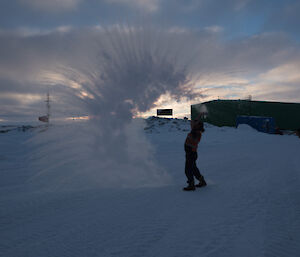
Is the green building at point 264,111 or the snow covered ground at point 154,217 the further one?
the green building at point 264,111

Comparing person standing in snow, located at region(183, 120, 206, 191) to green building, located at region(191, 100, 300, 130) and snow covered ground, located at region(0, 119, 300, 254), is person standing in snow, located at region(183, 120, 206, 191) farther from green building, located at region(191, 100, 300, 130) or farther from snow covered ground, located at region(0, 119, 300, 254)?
green building, located at region(191, 100, 300, 130)

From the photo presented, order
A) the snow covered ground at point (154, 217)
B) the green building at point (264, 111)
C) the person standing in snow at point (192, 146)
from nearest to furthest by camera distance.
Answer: the snow covered ground at point (154, 217)
the person standing in snow at point (192, 146)
the green building at point (264, 111)

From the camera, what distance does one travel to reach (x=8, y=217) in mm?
3988

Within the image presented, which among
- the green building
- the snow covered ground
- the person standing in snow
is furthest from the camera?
the green building

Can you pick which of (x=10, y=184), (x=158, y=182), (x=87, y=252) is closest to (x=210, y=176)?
(x=158, y=182)

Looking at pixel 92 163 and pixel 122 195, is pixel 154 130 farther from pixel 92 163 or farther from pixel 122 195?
pixel 122 195

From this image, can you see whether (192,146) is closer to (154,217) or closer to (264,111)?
(154,217)

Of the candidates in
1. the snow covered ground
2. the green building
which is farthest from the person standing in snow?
the green building

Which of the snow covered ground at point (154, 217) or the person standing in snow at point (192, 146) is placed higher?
the person standing in snow at point (192, 146)

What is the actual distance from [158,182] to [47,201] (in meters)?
3.03

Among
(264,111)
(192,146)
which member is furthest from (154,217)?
(264,111)

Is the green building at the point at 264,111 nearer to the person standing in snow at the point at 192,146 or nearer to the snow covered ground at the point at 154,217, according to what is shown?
the snow covered ground at the point at 154,217

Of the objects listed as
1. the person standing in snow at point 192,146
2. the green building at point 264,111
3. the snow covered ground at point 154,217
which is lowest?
the snow covered ground at point 154,217

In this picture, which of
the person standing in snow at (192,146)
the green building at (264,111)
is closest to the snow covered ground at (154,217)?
the person standing in snow at (192,146)
